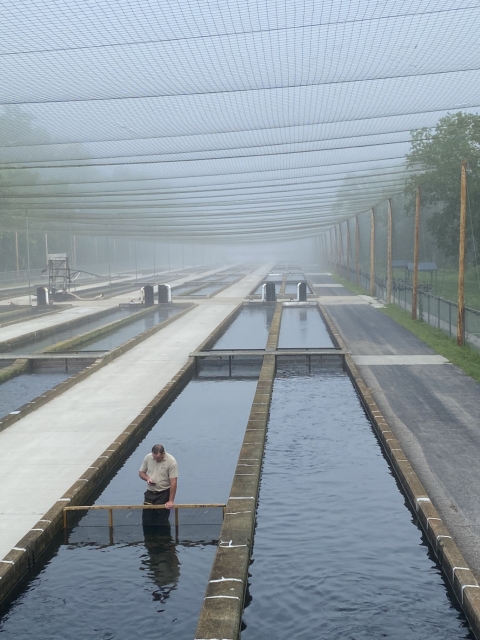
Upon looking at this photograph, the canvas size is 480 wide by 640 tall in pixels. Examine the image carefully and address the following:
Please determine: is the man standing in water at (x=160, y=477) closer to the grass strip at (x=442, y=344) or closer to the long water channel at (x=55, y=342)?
the long water channel at (x=55, y=342)

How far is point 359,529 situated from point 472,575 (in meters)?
2.72

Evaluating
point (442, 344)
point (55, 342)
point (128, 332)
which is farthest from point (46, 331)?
point (442, 344)

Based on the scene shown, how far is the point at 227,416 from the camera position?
21.8m

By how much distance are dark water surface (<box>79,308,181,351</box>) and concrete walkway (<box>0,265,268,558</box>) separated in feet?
13.7

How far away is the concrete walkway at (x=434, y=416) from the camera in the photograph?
1330cm

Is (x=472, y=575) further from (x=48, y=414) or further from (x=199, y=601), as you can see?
(x=48, y=414)

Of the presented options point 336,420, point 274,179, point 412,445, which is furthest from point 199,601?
point 274,179

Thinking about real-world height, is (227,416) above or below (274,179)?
below

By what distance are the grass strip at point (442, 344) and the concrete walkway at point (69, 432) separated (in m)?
9.39

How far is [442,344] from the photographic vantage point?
33000 millimetres

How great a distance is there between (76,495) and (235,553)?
358 centimetres

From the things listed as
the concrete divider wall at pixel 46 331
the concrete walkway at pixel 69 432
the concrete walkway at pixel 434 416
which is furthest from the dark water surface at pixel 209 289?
the concrete walkway at pixel 69 432

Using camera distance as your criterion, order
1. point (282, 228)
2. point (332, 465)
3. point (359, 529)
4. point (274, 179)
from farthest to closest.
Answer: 1. point (282, 228)
2. point (274, 179)
3. point (332, 465)
4. point (359, 529)

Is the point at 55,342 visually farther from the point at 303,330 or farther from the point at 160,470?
the point at 160,470
